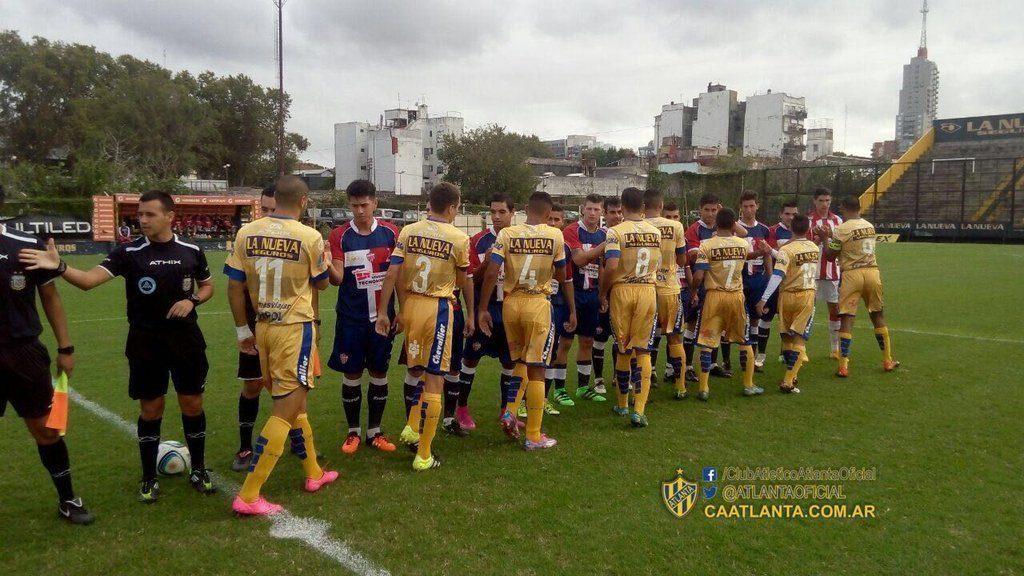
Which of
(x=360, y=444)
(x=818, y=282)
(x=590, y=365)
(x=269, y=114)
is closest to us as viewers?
(x=360, y=444)

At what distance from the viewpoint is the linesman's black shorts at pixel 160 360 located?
462 cm

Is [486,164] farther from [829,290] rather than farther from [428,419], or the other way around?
[428,419]

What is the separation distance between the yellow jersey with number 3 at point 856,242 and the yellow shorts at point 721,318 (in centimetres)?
246

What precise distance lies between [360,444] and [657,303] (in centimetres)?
349

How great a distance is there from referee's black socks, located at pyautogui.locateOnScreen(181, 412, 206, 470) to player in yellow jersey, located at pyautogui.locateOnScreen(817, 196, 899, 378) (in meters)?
7.70

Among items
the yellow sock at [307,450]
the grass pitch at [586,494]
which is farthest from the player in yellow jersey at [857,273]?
the yellow sock at [307,450]

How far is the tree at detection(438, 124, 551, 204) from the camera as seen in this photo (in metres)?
69.7

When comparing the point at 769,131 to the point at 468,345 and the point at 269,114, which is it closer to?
the point at 269,114

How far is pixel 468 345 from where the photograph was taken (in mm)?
6590

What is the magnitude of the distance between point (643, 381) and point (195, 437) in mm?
4139

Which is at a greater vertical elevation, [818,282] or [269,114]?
[269,114]

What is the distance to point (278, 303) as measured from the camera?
4516mm

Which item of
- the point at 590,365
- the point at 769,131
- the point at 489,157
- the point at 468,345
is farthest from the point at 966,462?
the point at 769,131

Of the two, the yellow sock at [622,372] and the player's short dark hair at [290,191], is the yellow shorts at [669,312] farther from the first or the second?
the player's short dark hair at [290,191]
